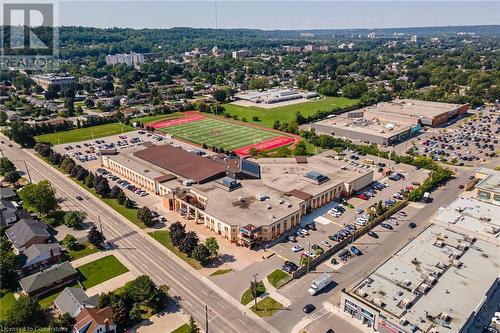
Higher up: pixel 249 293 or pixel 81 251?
pixel 81 251

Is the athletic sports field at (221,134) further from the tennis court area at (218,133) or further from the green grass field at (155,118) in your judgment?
the green grass field at (155,118)

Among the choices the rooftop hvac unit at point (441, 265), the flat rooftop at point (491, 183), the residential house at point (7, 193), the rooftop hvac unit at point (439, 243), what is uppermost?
the flat rooftop at point (491, 183)

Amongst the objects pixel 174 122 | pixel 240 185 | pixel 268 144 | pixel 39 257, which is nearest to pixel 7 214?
pixel 39 257

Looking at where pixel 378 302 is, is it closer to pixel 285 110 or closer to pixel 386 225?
pixel 386 225

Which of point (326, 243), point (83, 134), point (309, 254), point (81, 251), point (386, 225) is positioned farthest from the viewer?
point (83, 134)

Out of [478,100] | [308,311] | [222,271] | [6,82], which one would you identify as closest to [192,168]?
[222,271]

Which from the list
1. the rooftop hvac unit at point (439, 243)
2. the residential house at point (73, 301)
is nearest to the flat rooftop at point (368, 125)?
the rooftop hvac unit at point (439, 243)

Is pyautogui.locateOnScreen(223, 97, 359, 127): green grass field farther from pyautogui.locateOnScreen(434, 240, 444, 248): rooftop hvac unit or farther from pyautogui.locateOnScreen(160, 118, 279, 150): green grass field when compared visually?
pyautogui.locateOnScreen(434, 240, 444, 248): rooftop hvac unit
